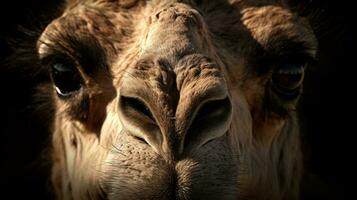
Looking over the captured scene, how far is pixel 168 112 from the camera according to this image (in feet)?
11.9

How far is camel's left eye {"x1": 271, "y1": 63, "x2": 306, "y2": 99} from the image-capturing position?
4766 millimetres

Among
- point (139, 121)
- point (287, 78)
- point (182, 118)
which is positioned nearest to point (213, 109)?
point (182, 118)

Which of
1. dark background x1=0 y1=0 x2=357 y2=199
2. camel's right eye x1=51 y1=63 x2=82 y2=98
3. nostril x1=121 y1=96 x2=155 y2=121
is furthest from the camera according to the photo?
dark background x1=0 y1=0 x2=357 y2=199

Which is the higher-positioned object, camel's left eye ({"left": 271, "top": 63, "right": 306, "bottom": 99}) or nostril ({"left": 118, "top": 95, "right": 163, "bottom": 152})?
nostril ({"left": 118, "top": 95, "right": 163, "bottom": 152})

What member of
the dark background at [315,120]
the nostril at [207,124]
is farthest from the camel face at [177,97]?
the dark background at [315,120]

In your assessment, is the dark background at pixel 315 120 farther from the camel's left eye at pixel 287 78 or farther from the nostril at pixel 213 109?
the nostril at pixel 213 109

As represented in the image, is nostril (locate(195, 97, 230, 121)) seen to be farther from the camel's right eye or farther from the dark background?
the dark background

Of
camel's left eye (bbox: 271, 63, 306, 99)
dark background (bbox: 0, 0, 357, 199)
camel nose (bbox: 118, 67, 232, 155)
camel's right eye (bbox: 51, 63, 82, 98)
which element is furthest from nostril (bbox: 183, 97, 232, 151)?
dark background (bbox: 0, 0, 357, 199)

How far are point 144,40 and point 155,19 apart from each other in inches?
5.4

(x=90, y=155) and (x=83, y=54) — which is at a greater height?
(x=83, y=54)

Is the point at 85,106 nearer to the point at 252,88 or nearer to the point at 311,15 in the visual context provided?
the point at 252,88

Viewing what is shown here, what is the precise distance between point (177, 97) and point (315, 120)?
13.8ft

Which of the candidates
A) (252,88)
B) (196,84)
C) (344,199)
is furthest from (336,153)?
(196,84)

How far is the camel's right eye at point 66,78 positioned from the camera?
4754 millimetres
